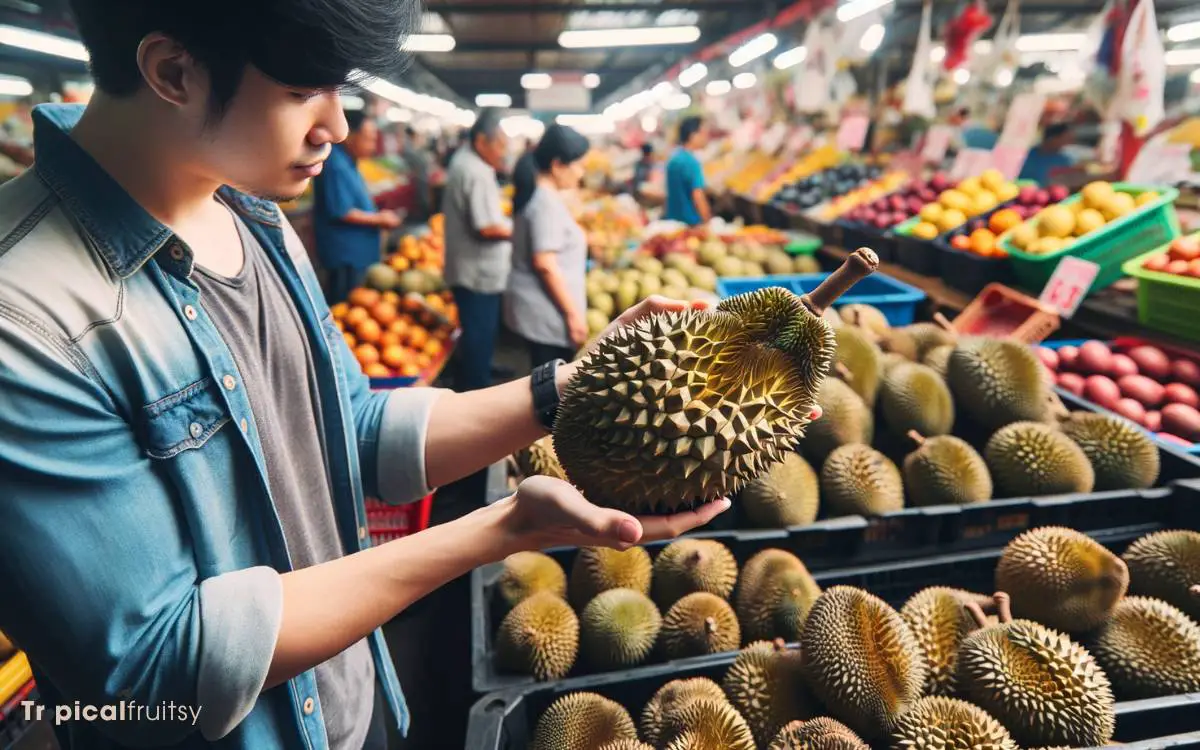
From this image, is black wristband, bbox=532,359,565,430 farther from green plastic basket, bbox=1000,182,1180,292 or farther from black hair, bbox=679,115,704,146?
black hair, bbox=679,115,704,146

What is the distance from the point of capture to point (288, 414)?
56.7 inches

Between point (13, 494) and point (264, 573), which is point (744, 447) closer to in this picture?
point (264, 573)

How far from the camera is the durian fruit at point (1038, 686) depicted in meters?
1.53

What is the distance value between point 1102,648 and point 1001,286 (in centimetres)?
269

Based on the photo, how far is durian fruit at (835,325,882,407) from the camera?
2801mm

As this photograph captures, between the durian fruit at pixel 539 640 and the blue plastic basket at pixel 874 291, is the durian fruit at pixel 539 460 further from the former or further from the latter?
the blue plastic basket at pixel 874 291

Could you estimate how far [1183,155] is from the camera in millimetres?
4113

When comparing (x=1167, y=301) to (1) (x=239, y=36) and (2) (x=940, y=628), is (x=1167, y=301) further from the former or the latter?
(1) (x=239, y=36)

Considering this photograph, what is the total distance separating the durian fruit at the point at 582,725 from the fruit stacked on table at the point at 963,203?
169 inches

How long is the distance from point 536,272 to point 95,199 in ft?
12.6

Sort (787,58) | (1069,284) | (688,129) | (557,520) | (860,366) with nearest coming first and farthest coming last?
(557,520), (860,366), (1069,284), (688,129), (787,58)

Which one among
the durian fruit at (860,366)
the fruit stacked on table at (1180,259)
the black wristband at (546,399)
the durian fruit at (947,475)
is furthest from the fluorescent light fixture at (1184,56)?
the black wristband at (546,399)

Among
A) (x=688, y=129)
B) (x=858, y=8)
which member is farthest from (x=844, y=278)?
(x=858, y=8)

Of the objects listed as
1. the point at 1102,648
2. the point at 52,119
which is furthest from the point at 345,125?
the point at 1102,648
